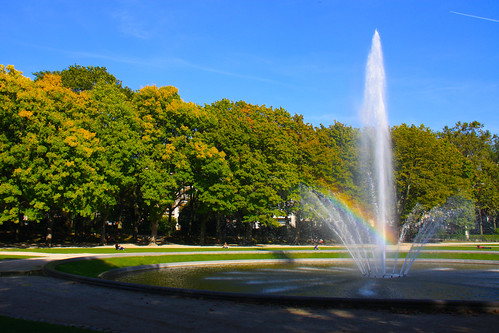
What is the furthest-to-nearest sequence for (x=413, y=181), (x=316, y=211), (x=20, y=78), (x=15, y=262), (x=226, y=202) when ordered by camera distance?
(x=413, y=181) < (x=316, y=211) < (x=226, y=202) < (x=20, y=78) < (x=15, y=262)

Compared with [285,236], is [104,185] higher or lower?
higher

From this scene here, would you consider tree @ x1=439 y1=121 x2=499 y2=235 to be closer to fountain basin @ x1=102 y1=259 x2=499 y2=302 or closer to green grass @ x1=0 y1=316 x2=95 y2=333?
fountain basin @ x1=102 y1=259 x2=499 y2=302

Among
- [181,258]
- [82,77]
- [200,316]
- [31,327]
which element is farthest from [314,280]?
[82,77]

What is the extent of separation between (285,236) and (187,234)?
1590 centimetres

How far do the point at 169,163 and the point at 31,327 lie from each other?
3924 cm

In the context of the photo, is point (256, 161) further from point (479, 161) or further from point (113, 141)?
point (479, 161)

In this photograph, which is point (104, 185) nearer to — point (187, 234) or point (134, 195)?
point (134, 195)

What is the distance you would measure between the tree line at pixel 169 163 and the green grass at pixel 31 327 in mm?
29046

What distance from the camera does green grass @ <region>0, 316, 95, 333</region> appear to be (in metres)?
10.1

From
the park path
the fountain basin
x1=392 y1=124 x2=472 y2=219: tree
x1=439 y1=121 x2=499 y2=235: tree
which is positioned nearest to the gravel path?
the park path

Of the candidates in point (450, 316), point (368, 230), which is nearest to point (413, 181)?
point (368, 230)

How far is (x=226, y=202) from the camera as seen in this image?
162ft

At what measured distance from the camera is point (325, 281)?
22.5 m

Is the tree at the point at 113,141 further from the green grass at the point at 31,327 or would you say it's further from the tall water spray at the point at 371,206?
the green grass at the point at 31,327
